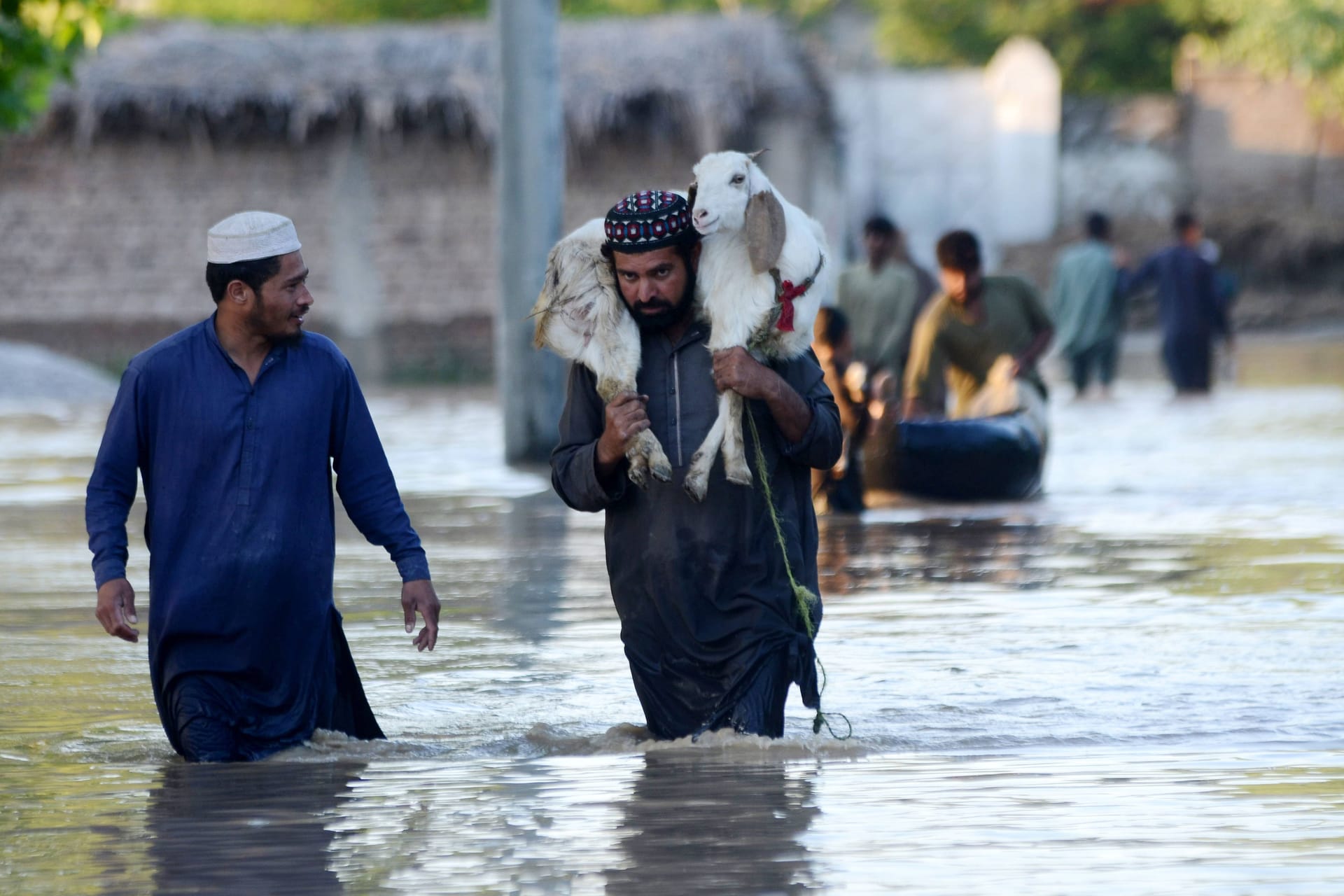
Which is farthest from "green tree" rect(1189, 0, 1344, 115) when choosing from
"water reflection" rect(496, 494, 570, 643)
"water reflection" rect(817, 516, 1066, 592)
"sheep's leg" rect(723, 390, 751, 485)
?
"sheep's leg" rect(723, 390, 751, 485)

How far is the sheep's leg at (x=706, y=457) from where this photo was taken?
5598 millimetres

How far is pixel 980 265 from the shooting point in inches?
483

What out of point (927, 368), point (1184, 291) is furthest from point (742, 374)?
point (1184, 291)

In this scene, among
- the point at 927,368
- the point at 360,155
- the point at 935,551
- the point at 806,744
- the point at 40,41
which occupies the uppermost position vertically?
the point at 40,41

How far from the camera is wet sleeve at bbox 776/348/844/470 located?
5.62 m

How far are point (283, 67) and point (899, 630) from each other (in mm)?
19644

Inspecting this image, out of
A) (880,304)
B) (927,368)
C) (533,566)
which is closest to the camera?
(533,566)

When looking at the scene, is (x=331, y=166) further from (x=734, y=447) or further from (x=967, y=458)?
(x=734, y=447)

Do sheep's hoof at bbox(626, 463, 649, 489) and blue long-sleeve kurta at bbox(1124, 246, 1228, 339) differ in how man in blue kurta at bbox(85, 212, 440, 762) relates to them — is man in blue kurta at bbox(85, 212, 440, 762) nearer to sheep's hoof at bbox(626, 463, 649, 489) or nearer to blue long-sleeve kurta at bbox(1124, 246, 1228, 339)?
sheep's hoof at bbox(626, 463, 649, 489)

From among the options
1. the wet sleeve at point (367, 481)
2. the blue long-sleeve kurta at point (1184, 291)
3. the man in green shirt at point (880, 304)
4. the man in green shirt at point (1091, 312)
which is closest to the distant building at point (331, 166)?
the man in green shirt at point (1091, 312)

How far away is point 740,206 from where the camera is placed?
557 cm

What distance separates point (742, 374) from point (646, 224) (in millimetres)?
461

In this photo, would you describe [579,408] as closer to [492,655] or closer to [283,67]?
[492,655]

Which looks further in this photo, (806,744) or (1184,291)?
(1184,291)
